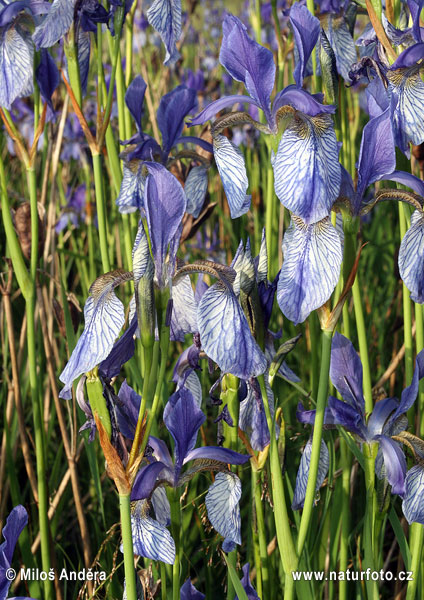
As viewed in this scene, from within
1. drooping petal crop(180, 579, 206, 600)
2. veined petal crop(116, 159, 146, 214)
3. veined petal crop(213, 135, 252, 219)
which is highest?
veined petal crop(116, 159, 146, 214)

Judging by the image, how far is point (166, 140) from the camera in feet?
5.47

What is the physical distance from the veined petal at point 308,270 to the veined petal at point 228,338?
0.06 m

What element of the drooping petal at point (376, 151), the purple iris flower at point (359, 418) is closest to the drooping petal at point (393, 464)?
the purple iris flower at point (359, 418)

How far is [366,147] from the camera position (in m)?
1.00

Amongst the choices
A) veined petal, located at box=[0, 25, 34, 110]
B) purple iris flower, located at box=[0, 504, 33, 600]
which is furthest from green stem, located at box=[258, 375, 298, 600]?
veined petal, located at box=[0, 25, 34, 110]

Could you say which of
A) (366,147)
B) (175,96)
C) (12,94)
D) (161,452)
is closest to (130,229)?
(175,96)

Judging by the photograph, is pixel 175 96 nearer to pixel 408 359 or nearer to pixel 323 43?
pixel 323 43

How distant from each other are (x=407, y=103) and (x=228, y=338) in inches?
21.2

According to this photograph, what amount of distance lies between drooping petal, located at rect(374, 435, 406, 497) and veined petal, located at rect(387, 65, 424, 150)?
1.62 ft

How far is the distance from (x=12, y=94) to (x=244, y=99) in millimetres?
569

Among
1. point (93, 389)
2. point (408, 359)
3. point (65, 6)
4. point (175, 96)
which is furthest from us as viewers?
point (175, 96)

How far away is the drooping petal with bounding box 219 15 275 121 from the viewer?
1018 millimetres

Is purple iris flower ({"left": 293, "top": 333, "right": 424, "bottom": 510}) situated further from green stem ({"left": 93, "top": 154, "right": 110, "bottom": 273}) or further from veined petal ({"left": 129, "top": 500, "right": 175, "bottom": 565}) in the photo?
green stem ({"left": 93, "top": 154, "right": 110, "bottom": 273})

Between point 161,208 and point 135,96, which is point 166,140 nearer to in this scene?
point 135,96
